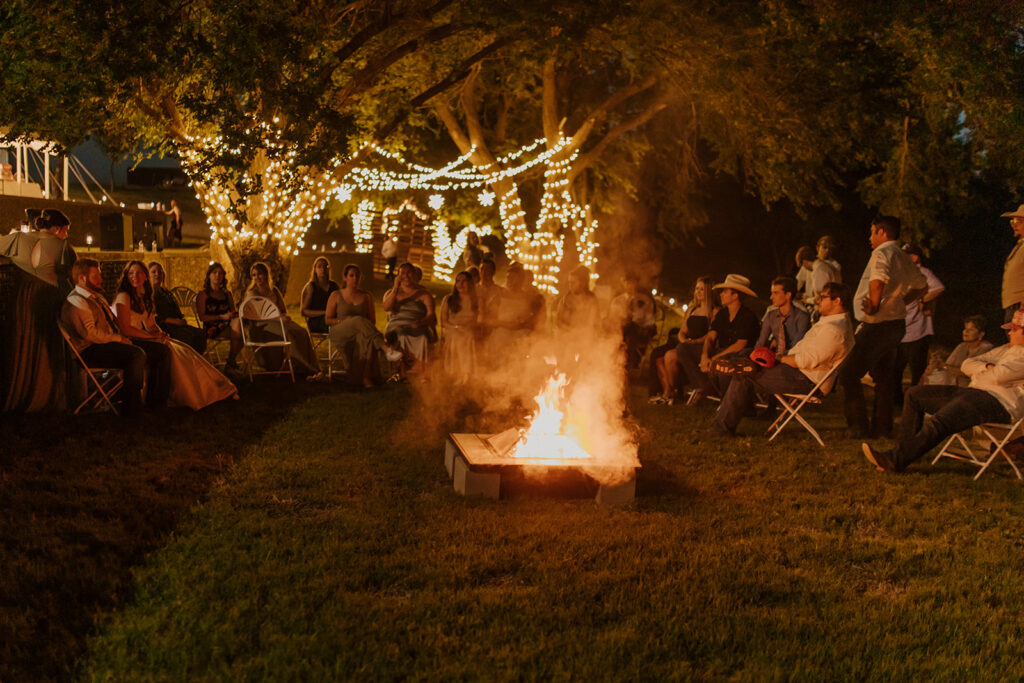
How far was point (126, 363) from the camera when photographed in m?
8.75

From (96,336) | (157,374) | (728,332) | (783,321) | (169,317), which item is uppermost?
(783,321)

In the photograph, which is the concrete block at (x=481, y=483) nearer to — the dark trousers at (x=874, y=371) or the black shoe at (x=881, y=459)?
the black shoe at (x=881, y=459)

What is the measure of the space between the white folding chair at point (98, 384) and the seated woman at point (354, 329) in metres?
2.75

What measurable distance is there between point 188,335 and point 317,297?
168 centimetres

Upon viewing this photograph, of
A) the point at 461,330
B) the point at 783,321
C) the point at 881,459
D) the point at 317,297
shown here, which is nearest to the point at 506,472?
the point at 881,459

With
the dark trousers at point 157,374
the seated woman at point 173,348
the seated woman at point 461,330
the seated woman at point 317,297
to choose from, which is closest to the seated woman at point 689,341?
the seated woman at point 461,330

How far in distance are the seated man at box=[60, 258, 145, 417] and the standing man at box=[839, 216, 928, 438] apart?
20.7 ft

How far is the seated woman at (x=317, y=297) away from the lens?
12195 millimetres

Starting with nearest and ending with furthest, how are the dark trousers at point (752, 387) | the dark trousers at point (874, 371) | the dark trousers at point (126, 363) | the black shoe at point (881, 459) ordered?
the black shoe at point (881, 459) < the dark trousers at point (752, 387) < the dark trousers at point (874, 371) < the dark trousers at point (126, 363)

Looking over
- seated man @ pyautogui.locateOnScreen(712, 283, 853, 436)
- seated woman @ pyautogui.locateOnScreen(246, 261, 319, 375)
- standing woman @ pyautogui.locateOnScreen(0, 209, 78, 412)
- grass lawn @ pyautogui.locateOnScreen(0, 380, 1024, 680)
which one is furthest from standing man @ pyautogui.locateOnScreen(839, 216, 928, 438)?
standing woman @ pyautogui.locateOnScreen(0, 209, 78, 412)

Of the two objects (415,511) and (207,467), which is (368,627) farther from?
(207,467)

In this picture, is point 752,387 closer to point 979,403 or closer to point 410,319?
point 979,403

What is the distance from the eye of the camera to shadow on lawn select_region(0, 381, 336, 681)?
412 cm

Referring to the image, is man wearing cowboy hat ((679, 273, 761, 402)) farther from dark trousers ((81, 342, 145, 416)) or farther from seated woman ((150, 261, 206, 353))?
seated woman ((150, 261, 206, 353))
